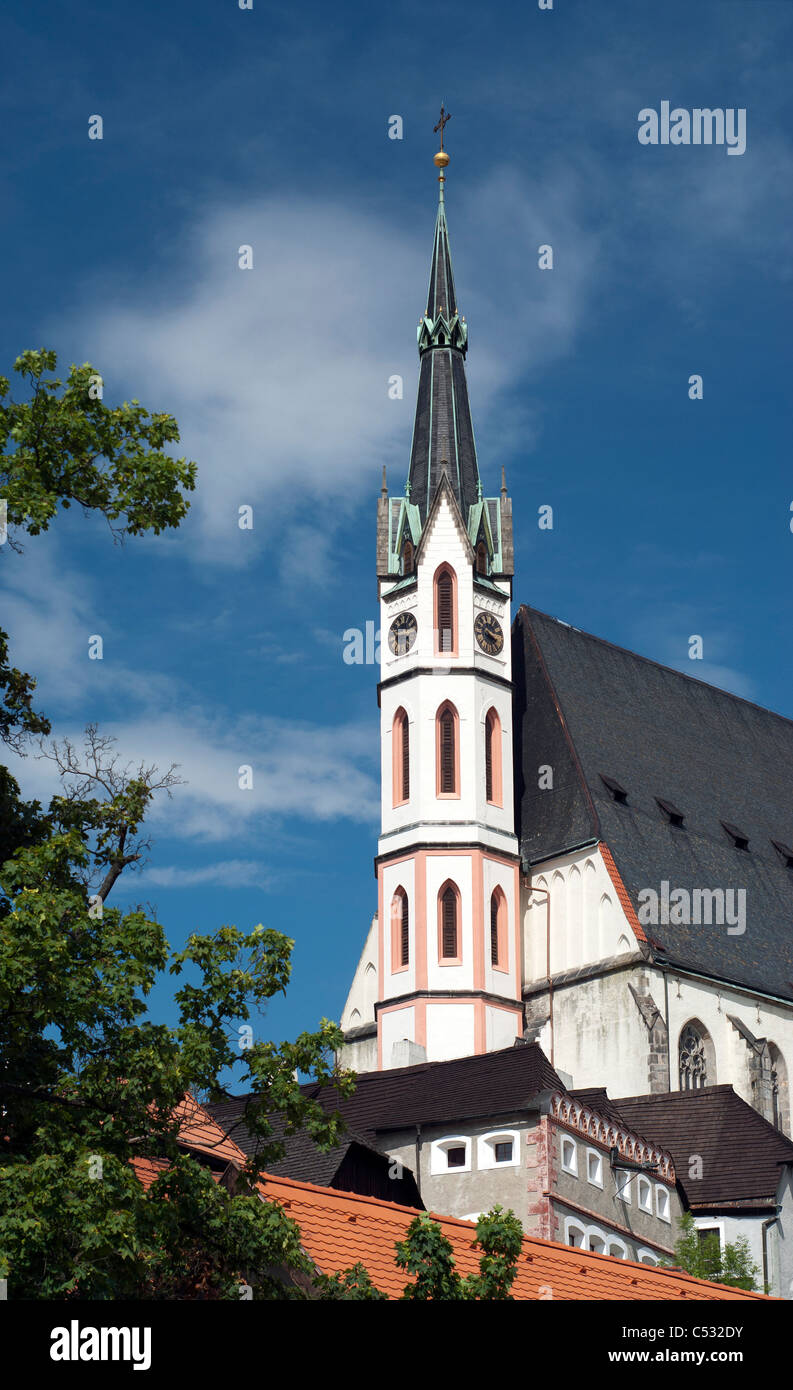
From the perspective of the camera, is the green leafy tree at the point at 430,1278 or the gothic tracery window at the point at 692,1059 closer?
the green leafy tree at the point at 430,1278

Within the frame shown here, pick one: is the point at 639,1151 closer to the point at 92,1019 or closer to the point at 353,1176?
the point at 353,1176

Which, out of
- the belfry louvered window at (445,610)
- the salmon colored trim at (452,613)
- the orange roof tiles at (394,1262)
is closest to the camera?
the orange roof tiles at (394,1262)

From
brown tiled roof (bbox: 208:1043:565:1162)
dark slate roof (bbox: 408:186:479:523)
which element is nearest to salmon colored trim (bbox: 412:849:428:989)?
brown tiled roof (bbox: 208:1043:565:1162)

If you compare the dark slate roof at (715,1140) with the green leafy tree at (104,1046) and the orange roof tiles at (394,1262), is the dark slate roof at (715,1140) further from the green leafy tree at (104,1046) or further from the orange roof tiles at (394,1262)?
the green leafy tree at (104,1046)

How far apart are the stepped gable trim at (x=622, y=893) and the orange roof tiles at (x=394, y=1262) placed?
26940 millimetres

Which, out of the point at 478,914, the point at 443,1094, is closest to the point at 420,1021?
the point at 478,914

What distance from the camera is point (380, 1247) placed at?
872 inches

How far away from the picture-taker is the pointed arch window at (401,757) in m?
57.2

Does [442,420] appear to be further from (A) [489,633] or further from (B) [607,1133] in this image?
(B) [607,1133]

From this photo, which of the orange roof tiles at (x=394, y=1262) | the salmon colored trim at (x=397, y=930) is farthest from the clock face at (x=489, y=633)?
the orange roof tiles at (x=394, y=1262)

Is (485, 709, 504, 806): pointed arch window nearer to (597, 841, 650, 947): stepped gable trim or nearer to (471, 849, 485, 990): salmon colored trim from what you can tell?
(471, 849, 485, 990): salmon colored trim

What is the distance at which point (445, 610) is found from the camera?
58406 mm
